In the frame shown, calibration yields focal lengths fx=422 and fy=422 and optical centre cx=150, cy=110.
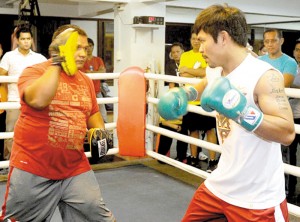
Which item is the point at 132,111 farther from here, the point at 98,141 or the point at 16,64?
the point at 98,141

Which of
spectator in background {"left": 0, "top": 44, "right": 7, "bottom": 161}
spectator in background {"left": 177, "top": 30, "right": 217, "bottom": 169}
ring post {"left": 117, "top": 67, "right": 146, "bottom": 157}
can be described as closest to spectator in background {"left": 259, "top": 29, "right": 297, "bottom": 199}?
spectator in background {"left": 177, "top": 30, "right": 217, "bottom": 169}

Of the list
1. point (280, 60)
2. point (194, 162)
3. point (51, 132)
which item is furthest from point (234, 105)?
point (194, 162)

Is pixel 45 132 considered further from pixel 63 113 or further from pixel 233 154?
pixel 233 154

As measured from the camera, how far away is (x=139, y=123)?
3824 millimetres

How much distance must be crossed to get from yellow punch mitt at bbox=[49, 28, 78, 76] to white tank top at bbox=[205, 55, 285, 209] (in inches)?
25.8

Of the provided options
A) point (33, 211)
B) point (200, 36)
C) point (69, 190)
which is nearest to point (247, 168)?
point (200, 36)

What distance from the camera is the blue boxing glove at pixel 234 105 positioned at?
1.33 metres

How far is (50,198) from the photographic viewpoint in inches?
73.9

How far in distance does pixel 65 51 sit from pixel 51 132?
362 mm

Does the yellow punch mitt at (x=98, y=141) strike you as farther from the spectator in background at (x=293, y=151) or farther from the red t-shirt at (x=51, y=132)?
the spectator in background at (x=293, y=151)

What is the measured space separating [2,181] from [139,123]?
1271 mm

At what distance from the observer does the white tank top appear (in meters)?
1.51

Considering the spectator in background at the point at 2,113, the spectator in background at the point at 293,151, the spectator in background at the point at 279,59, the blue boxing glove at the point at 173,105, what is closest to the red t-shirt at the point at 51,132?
the blue boxing glove at the point at 173,105

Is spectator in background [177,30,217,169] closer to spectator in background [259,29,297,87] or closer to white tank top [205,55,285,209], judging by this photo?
spectator in background [259,29,297,87]
